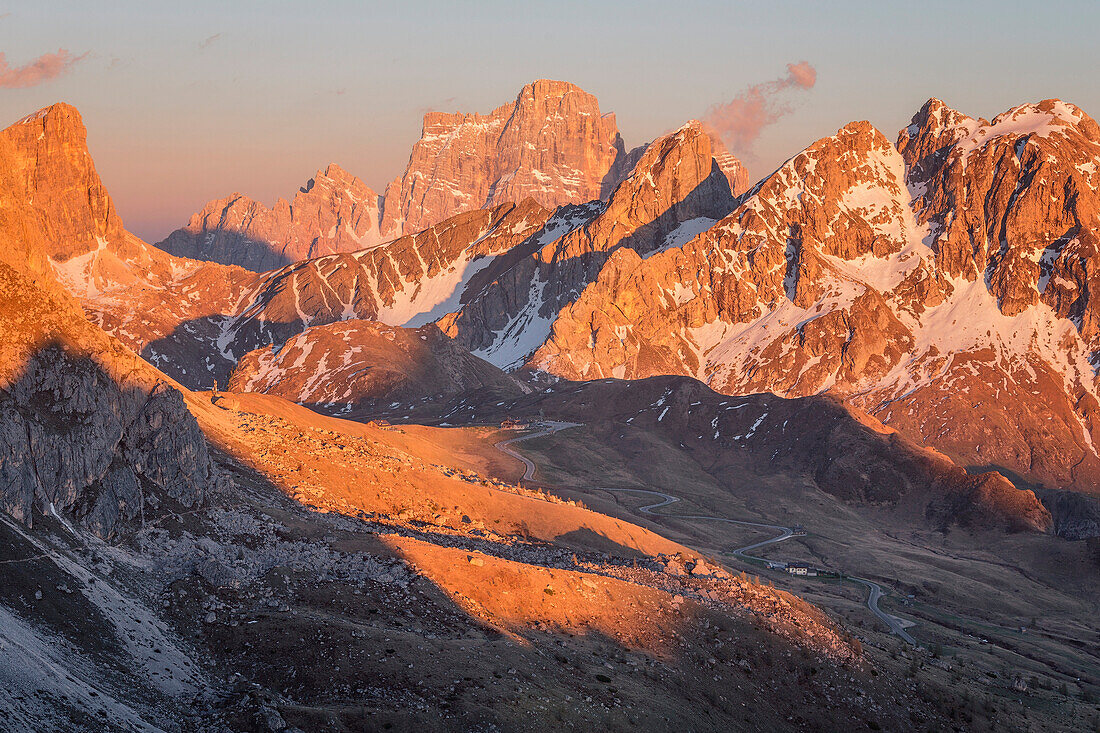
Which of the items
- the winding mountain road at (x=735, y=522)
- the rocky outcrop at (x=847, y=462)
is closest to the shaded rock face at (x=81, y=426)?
the winding mountain road at (x=735, y=522)

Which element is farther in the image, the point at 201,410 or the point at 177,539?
the point at 201,410

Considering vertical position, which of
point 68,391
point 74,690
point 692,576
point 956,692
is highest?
point 68,391

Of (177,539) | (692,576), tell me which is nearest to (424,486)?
(692,576)

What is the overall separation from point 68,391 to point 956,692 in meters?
44.1

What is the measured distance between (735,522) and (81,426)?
11053 cm

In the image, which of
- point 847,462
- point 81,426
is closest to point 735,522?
point 847,462

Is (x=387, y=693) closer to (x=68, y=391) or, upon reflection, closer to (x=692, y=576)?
(x=68, y=391)

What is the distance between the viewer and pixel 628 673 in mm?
42938

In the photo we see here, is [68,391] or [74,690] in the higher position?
[68,391]

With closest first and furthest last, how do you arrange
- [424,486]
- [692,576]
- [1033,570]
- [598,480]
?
[692,576] < [424,486] < [1033,570] < [598,480]

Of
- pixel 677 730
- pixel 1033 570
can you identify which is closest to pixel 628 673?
pixel 677 730

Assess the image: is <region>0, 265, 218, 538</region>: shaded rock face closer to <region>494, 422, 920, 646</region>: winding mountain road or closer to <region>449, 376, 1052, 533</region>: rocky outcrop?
<region>494, 422, 920, 646</region>: winding mountain road

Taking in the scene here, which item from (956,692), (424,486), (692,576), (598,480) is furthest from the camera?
(598,480)

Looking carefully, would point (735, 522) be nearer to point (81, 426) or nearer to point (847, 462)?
point (847, 462)
